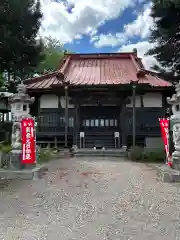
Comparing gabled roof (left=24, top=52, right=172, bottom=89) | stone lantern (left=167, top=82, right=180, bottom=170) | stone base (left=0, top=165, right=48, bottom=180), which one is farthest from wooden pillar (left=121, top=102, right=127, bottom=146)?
stone base (left=0, top=165, right=48, bottom=180)

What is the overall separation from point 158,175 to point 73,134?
329 inches

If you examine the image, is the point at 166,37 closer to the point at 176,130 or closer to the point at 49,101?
the point at 49,101

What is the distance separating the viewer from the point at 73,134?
17.6 metres

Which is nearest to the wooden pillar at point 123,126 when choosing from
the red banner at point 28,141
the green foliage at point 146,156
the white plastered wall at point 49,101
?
the green foliage at point 146,156

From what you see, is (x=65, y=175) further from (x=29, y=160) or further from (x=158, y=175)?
(x=158, y=175)

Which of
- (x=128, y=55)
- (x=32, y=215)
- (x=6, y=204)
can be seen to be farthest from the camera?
(x=128, y=55)

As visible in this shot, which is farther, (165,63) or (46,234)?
(165,63)

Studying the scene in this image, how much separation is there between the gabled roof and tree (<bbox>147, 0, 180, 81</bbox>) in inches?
63.3

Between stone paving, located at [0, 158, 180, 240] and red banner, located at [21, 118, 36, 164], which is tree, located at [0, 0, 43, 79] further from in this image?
stone paving, located at [0, 158, 180, 240]

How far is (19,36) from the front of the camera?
1898 cm

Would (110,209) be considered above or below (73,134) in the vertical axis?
below

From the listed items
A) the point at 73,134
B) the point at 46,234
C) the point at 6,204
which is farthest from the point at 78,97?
the point at 46,234

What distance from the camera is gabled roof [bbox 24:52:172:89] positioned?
18.0 meters

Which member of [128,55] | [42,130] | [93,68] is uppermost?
[128,55]
